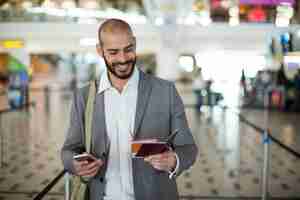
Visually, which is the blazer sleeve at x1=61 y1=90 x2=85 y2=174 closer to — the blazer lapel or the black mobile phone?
the black mobile phone

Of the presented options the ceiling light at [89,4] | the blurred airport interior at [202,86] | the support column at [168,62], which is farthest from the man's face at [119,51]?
the ceiling light at [89,4]

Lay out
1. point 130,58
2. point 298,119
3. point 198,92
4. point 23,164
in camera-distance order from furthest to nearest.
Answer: point 198,92, point 298,119, point 23,164, point 130,58

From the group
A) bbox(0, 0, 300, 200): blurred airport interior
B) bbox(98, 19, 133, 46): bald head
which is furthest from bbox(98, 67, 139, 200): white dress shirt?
bbox(0, 0, 300, 200): blurred airport interior

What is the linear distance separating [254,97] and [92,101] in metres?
17.2

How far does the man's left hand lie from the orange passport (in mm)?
18

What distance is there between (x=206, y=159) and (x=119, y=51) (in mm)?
6783

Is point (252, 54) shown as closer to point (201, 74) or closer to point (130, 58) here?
point (201, 74)

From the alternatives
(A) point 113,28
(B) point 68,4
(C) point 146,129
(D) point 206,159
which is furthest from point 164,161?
(B) point 68,4

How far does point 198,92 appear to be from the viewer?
17797mm

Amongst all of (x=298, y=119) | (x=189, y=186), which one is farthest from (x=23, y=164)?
(x=298, y=119)

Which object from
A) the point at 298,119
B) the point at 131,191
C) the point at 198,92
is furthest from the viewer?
the point at 198,92

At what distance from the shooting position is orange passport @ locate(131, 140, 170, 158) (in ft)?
5.18

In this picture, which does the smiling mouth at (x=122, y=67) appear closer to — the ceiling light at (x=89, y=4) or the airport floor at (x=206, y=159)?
the airport floor at (x=206, y=159)

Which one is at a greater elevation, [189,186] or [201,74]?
[201,74]
